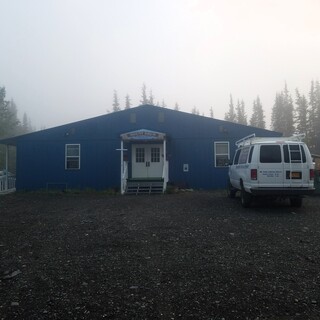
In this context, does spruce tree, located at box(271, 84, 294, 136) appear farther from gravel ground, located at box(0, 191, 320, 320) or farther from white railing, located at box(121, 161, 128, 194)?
gravel ground, located at box(0, 191, 320, 320)

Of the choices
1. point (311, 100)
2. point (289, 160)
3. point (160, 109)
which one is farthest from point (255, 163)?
point (311, 100)

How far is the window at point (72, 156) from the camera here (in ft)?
63.9

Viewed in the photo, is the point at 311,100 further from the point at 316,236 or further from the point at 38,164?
the point at 316,236

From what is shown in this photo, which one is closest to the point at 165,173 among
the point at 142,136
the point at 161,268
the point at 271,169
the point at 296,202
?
the point at 142,136

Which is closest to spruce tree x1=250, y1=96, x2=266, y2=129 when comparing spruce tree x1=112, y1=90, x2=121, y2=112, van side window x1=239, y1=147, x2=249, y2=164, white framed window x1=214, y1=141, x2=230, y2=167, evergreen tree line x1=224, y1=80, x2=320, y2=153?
evergreen tree line x1=224, y1=80, x2=320, y2=153

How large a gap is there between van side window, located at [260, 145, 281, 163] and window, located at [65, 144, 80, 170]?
12.2 metres

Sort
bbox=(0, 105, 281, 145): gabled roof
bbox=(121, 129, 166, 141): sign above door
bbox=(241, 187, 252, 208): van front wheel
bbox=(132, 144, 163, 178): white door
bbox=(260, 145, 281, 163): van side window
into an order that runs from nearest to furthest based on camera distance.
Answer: bbox=(260, 145, 281, 163): van side window
bbox=(241, 187, 252, 208): van front wheel
bbox=(121, 129, 166, 141): sign above door
bbox=(0, 105, 281, 145): gabled roof
bbox=(132, 144, 163, 178): white door

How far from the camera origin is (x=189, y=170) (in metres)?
19.1

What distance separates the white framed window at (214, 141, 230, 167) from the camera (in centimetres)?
1914

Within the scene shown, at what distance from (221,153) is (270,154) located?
878 centimetres

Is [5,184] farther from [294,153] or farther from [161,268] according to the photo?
[161,268]

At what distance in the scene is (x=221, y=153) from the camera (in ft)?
63.1

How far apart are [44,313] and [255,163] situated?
828cm

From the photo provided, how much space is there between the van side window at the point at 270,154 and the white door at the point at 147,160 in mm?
9511
